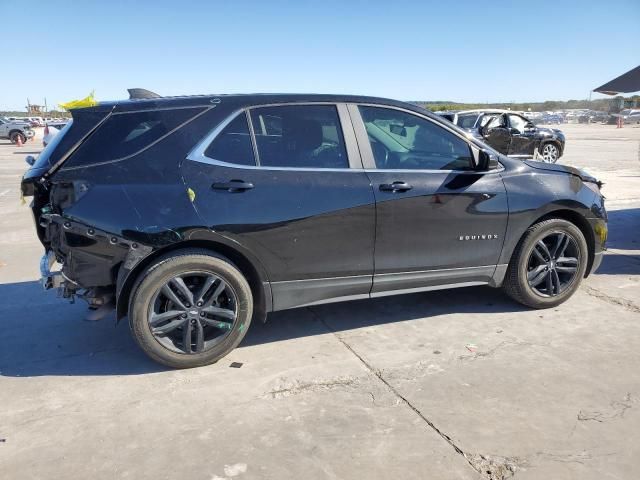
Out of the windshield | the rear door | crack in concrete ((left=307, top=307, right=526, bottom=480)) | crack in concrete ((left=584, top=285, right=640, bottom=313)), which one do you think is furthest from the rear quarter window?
crack in concrete ((left=584, top=285, right=640, bottom=313))

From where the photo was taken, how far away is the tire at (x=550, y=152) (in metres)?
16.0

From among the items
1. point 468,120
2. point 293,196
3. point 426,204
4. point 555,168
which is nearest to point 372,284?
point 426,204

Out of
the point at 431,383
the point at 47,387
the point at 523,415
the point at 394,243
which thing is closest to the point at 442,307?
the point at 394,243

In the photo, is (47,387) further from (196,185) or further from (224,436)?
(196,185)

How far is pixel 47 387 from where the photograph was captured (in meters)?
3.27

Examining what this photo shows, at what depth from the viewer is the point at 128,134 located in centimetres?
335

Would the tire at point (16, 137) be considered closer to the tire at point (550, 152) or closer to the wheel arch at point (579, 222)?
the tire at point (550, 152)

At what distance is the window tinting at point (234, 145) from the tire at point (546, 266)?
243 cm

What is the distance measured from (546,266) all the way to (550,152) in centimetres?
1336

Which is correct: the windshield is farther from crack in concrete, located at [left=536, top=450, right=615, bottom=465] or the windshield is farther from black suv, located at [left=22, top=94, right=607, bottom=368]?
crack in concrete, located at [left=536, top=450, right=615, bottom=465]

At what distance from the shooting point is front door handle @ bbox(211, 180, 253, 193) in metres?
3.36

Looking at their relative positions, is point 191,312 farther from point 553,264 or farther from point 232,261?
point 553,264

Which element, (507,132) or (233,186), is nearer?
(233,186)

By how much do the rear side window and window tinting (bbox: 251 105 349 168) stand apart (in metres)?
0.48
